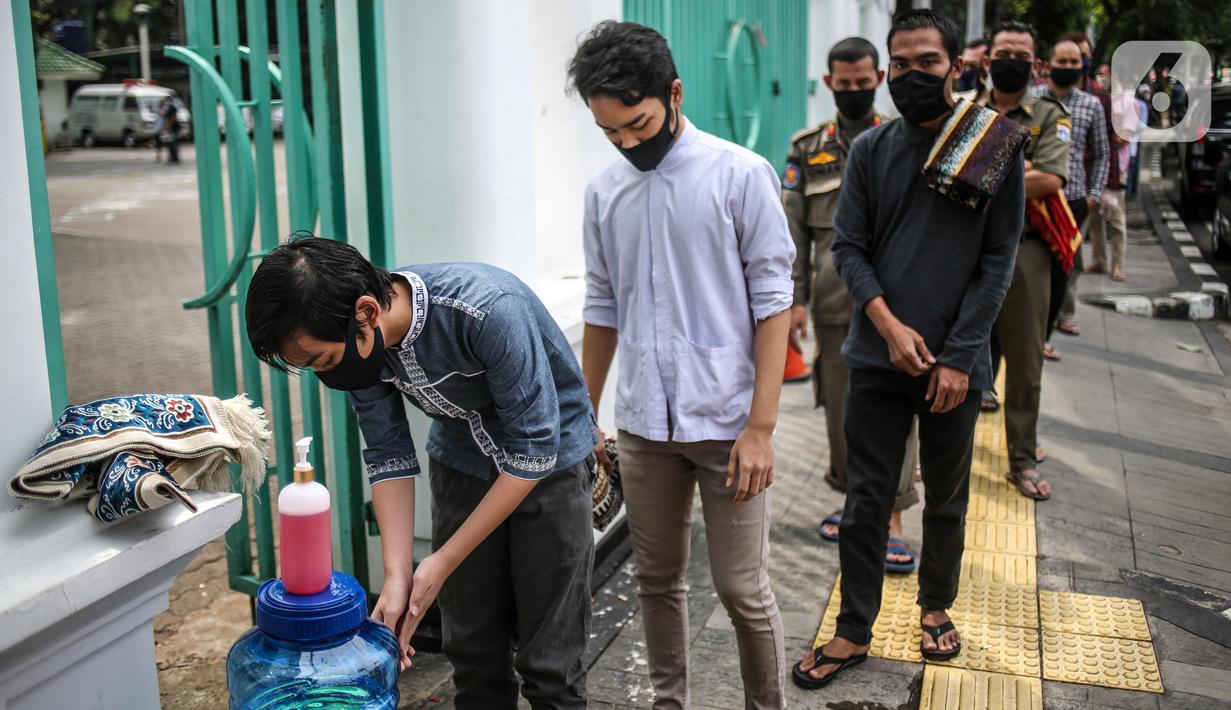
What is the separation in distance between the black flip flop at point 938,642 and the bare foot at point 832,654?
22 centimetres

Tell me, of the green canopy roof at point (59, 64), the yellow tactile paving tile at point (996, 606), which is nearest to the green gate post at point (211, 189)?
the yellow tactile paving tile at point (996, 606)

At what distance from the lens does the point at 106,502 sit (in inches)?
80.4

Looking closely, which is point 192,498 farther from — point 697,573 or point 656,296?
point 697,573

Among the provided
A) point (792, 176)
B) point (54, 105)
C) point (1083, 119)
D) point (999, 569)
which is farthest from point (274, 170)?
point (54, 105)

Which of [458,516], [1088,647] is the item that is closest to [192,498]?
[458,516]

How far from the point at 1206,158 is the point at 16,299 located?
583 inches

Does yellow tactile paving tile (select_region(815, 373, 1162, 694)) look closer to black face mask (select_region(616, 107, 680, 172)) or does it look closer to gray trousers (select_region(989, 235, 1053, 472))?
gray trousers (select_region(989, 235, 1053, 472))

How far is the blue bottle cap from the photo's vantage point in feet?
6.45

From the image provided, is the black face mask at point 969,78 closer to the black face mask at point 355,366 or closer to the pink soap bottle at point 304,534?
the black face mask at point 355,366

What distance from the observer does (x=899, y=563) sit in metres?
4.26

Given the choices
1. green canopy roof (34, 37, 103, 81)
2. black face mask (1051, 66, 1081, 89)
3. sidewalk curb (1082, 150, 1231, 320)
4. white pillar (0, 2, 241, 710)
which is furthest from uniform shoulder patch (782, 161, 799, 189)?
green canopy roof (34, 37, 103, 81)

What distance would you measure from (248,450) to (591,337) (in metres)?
1.04

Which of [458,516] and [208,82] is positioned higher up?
[208,82]

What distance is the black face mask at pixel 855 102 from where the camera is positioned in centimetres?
432
